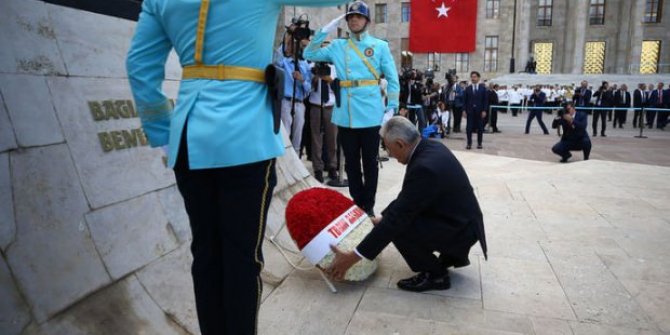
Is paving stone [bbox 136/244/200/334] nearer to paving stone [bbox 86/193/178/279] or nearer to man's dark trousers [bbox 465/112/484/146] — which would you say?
paving stone [bbox 86/193/178/279]

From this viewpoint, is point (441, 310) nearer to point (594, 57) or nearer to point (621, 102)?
point (621, 102)

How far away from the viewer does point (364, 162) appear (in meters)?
4.53

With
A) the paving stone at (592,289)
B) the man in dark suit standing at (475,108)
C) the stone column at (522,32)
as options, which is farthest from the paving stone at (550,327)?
the stone column at (522,32)

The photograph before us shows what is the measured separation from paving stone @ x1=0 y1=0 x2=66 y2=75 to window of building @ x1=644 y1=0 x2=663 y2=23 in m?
47.5

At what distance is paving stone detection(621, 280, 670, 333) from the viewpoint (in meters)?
2.74

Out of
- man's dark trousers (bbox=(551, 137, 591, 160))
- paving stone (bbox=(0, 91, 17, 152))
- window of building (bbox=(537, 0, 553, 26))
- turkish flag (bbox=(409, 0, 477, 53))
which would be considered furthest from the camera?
window of building (bbox=(537, 0, 553, 26))

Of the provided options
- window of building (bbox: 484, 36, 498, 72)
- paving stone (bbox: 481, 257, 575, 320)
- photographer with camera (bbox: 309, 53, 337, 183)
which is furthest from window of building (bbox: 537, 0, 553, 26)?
paving stone (bbox: 481, 257, 575, 320)

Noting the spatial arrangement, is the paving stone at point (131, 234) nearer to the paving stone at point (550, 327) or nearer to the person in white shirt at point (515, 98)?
the paving stone at point (550, 327)

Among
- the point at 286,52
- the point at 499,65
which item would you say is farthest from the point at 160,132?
the point at 499,65

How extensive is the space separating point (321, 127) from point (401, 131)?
3919mm

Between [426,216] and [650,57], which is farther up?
[650,57]

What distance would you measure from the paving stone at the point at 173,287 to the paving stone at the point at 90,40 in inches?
46.7

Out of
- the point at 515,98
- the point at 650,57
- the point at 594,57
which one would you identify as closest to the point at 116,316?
the point at 515,98

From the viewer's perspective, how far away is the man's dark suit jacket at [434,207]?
111 inches
